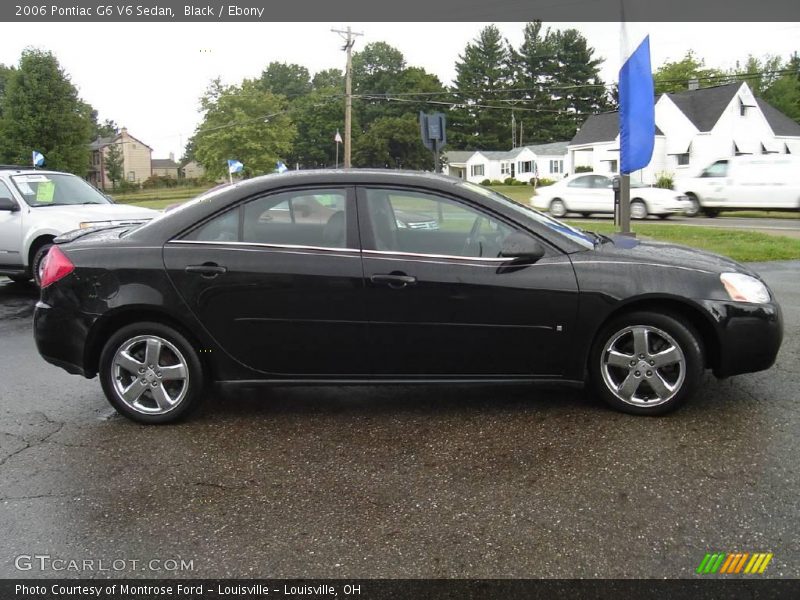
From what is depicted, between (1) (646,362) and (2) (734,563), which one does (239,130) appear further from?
(2) (734,563)

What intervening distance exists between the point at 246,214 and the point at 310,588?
7.87 feet

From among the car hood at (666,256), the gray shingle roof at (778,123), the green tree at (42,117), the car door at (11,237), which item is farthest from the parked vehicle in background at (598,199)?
the green tree at (42,117)

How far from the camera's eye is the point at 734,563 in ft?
8.78

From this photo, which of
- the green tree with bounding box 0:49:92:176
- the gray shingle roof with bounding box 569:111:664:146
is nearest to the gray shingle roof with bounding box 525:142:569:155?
the gray shingle roof with bounding box 569:111:664:146

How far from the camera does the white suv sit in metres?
9.05

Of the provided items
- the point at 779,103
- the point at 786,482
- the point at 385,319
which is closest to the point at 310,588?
the point at 385,319

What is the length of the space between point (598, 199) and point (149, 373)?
20312 millimetres

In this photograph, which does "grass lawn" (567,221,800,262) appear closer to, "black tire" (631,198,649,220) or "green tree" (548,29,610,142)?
"black tire" (631,198,649,220)

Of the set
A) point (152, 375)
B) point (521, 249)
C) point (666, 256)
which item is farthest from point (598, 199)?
point (152, 375)

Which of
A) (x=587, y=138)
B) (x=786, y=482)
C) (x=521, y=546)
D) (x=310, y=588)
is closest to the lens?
(x=310, y=588)

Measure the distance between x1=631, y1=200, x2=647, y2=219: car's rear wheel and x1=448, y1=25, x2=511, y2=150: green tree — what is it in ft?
227

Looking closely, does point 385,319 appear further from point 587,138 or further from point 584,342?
point 587,138

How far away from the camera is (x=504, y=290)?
409 cm

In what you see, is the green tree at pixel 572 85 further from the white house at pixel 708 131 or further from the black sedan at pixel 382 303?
the black sedan at pixel 382 303
